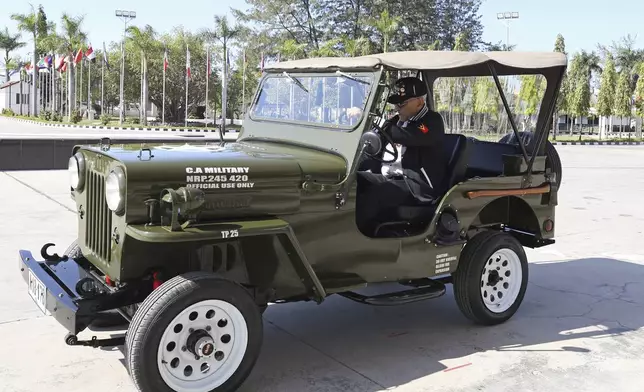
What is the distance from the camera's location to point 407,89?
4840 mm

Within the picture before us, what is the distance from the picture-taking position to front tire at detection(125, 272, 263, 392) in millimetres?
3312

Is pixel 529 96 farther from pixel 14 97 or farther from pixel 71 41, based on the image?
pixel 14 97

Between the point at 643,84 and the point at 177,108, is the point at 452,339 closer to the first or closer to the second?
the point at 643,84

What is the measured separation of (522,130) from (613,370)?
2.12 m

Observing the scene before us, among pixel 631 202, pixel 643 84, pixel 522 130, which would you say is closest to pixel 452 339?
pixel 522 130

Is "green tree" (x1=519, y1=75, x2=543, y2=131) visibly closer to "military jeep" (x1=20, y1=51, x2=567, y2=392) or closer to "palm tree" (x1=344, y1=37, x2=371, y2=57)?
"military jeep" (x1=20, y1=51, x2=567, y2=392)

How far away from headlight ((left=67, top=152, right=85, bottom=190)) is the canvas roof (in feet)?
5.63

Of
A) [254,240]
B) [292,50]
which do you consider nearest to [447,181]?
[254,240]

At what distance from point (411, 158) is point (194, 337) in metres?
2.22

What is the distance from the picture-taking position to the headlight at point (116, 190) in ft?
11.3

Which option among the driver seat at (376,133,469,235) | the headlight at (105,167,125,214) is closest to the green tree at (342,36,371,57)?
the driver seat at (376,133,469,235)

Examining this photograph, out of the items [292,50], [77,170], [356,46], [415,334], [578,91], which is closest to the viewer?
[77,170]

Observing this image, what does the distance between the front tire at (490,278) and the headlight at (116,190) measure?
8.79 feet

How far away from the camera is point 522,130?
18.3 feet
